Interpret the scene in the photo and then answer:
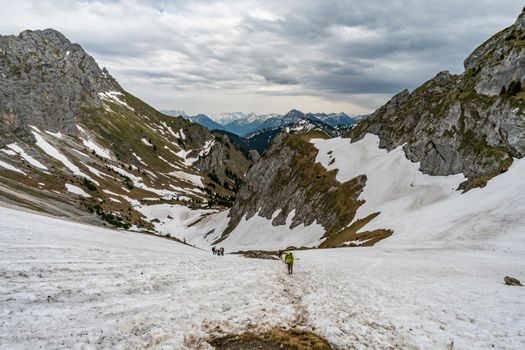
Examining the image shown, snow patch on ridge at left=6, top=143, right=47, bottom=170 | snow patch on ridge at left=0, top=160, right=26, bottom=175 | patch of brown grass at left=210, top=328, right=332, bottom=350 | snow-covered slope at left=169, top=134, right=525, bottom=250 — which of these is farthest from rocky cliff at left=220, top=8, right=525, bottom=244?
snow patch on ridge at left=6, top=143, right=47, bottom=170

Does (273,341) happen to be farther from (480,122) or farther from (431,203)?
(480,122)

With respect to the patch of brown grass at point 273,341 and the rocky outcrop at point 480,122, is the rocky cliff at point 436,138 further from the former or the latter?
the patch of brown grass at point 273,341

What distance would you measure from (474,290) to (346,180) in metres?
86.3

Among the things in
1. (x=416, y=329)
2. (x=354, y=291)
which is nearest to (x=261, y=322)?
→ (x=416, y=329)

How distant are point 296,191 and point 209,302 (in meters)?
105

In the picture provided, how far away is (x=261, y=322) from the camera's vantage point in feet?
56.3

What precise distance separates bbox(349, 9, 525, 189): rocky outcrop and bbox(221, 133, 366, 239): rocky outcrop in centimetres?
2149

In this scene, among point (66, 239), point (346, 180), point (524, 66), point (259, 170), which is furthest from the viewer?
point (259, 170)

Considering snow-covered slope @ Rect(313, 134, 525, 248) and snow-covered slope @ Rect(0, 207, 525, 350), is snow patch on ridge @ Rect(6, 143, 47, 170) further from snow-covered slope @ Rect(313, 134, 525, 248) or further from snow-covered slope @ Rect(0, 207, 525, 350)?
snow-covered slope @ Rect(0, 207, 525, 350)

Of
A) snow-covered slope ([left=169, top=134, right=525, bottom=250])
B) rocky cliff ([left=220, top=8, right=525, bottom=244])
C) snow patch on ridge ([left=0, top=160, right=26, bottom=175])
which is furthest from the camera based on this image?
snow patch on ridge ([left=0, top=160, right=26, bottom=175])

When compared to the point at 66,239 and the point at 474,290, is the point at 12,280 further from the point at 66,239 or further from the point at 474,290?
the point at 474,290

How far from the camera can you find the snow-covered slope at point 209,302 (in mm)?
14117

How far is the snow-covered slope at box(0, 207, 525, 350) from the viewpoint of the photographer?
556 inches

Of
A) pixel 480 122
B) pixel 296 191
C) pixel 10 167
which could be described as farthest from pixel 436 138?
pixel 10 167
